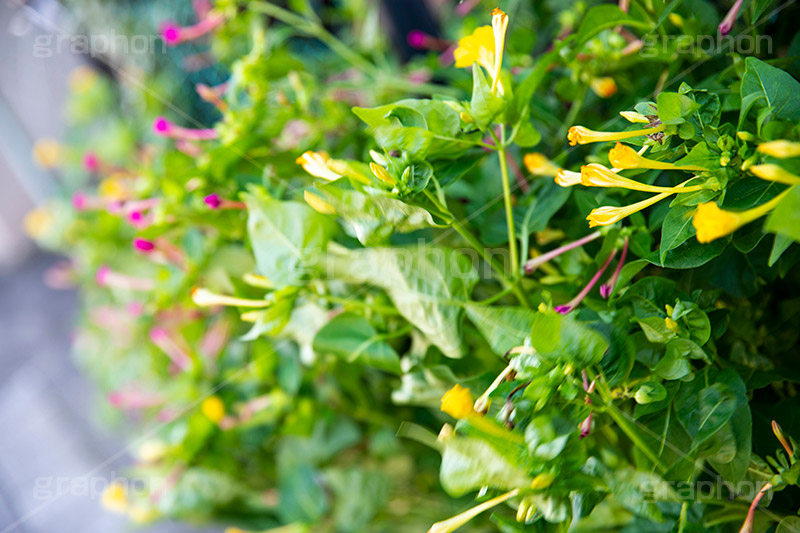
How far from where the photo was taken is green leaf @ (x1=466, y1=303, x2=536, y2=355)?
11.8 inches

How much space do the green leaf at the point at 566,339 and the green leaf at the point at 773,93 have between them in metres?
0.12

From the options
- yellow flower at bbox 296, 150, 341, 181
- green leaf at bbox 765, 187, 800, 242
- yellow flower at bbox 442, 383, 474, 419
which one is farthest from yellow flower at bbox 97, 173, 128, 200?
green leaf at bbox 765, 187, 800, 242

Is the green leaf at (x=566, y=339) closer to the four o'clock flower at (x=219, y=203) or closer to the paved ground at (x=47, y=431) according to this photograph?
the four o'clock flower at (x=219, y=203)

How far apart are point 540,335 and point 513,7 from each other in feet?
1.12

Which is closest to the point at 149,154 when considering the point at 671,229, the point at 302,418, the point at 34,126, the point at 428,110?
the point at 302,418

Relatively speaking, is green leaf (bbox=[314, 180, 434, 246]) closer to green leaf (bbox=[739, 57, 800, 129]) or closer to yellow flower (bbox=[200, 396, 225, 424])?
green leaf (bbox=[739, 57, 800, 129])

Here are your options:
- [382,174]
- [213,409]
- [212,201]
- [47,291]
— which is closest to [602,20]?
[382,174]

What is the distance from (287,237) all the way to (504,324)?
15 cm

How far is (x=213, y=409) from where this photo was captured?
549 mm

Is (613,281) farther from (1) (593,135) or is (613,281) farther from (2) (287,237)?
(2) (287,237)

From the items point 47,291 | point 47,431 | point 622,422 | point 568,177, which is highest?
point 568,177

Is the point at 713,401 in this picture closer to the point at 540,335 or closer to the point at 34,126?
the point at 540,335

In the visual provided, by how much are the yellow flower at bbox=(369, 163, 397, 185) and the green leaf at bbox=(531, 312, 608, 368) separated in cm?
10

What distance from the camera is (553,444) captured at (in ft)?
0.82
